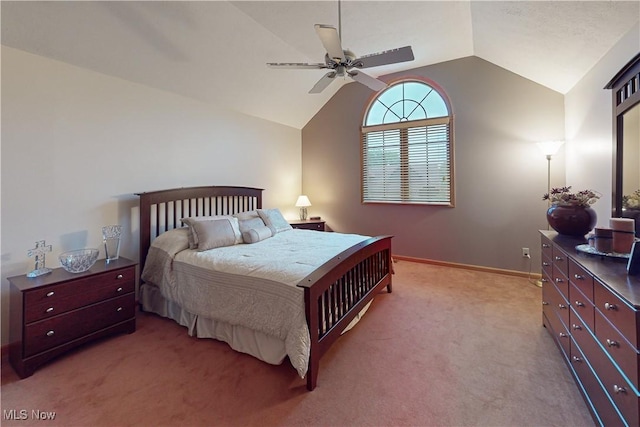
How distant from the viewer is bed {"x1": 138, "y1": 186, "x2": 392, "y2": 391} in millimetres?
1869

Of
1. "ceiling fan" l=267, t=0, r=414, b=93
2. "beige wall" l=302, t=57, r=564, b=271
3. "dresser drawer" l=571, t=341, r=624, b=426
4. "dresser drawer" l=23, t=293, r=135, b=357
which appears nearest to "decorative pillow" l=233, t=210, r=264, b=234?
"dresser drawer" l=23, t=293, r=135, b=357

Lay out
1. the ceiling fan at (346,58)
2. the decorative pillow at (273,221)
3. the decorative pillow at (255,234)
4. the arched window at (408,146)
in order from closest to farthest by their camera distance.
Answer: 1. the ceiling fan at (346,58)
2. the decorative pillow at (255,234)
3. the decorative pillow at (273,221)
4. the arched window at (408,146)

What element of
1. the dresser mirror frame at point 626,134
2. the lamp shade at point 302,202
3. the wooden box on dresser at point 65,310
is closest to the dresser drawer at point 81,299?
the wooden box on dresser at point 65,310

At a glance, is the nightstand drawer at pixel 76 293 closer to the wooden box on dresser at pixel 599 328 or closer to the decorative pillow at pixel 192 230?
the decorative pillow at pixel 192 230

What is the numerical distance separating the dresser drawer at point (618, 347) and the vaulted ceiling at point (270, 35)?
212 cm

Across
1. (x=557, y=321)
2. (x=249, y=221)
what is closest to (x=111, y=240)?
(x=249, y=221)

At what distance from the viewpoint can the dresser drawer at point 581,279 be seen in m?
1.46

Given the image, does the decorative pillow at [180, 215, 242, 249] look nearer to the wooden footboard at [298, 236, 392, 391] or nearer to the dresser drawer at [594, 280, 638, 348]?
the wooden footboard at [298, 236, 392, 391]

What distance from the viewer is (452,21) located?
307 cm

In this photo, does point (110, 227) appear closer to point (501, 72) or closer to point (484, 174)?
point (484, 174)

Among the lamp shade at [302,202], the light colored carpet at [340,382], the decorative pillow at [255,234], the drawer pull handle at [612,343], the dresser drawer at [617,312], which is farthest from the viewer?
the lamp shade at [302,202]

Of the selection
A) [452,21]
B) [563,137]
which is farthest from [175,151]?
[563,137]

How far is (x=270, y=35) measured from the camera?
10.6 feet

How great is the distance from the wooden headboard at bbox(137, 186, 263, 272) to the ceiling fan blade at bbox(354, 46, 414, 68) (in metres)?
2.43
